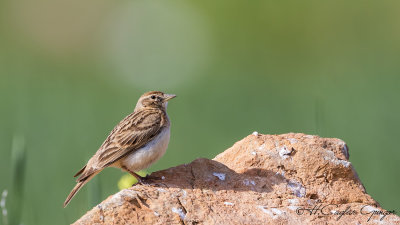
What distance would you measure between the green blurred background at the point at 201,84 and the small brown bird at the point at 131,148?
17 centimetres

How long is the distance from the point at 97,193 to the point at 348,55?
25.8 ft

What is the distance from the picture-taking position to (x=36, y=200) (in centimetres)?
749

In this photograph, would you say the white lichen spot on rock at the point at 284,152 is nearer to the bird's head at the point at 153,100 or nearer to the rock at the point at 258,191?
the rock at the point at 258,191

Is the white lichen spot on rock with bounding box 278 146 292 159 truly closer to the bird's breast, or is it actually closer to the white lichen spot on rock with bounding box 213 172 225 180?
the white lichen spot on rock with bounding box 213 172 225 180

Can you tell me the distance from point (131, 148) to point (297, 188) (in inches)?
51.0

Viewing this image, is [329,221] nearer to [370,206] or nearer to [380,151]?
[370,206]

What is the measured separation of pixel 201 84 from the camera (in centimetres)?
1141

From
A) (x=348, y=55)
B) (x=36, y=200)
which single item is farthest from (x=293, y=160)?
(x=348, y=55)

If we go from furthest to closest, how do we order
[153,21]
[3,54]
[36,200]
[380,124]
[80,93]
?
[153,21] < [3,54] < [80,93] < [380,124] < [36,200]

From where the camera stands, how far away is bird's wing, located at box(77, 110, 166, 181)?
5742 mm

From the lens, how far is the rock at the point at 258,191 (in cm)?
477

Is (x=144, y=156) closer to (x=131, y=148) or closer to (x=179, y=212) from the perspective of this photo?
(x=131, y=148)

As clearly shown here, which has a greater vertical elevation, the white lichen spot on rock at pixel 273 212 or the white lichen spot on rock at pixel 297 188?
the white lichen spot on rock at pixel 297 188

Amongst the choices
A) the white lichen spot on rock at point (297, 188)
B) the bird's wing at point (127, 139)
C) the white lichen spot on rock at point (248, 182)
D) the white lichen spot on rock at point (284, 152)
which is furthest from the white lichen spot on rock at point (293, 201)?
the bird's wing at point (127, 139)
